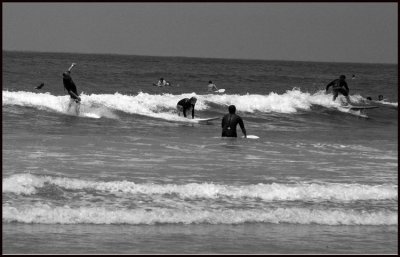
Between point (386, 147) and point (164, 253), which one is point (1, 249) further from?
point (386, 147)

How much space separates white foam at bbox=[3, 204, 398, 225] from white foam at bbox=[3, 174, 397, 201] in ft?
2.64

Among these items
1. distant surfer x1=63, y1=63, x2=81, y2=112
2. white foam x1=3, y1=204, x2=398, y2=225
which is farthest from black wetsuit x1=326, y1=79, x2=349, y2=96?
white foam x1=3, y1=204, x2=398, y2=225

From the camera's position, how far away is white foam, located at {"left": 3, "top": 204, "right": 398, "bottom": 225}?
9492 mm

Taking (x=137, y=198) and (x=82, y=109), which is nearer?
(x=137, y=198)

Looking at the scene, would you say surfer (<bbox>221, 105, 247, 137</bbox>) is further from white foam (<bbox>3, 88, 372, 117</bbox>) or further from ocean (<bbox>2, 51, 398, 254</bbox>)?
white foam (<bbox>3, 88, 372, 117</bbox>)

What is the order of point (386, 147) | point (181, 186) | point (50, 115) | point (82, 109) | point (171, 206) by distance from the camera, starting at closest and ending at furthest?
point (171, 206) < point (181, 186) < point (386, 147) < point (50, 115) < point (82, 109)

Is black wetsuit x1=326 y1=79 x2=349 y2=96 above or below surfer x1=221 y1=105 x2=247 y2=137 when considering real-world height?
above

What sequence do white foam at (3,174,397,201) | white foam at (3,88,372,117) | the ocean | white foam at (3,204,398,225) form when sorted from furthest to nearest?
white foam at (3,88,372,117) → white foam at (3,174,397,201) → white foam at (3,204,398,225) → the ocean

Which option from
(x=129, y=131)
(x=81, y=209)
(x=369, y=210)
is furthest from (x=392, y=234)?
(x=129, y=131)

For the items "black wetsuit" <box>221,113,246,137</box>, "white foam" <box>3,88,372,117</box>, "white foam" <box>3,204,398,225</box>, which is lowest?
"white foam" <box>3,204,398,225</box>

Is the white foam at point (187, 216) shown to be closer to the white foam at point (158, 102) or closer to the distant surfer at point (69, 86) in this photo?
the white foam at point (158, 102)

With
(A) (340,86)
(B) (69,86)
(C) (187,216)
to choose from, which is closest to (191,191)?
(C) (187,216)

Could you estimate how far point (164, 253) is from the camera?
27.1 feet

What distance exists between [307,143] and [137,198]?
8872 millimetres
